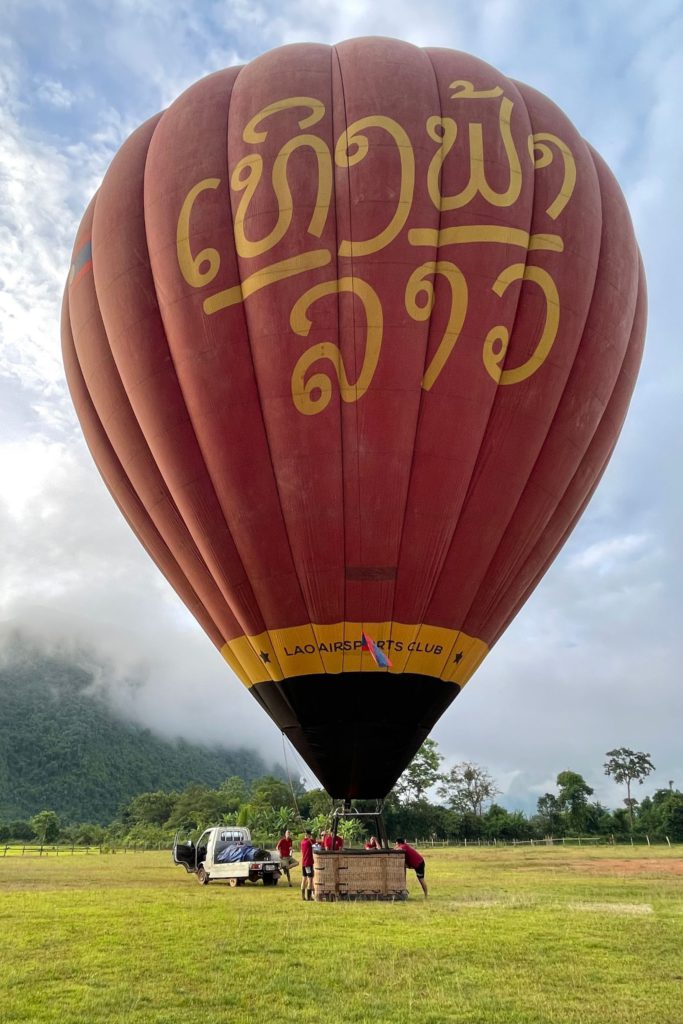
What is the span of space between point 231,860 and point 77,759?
144 m

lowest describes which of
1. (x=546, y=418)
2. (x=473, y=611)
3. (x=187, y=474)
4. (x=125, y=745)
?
(x=473, y=611)

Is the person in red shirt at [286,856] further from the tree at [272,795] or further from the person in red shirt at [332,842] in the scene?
the tree at [272,795]

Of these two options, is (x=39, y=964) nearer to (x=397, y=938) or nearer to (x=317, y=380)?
(x=397, y=938)

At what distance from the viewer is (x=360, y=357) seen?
1086 cm

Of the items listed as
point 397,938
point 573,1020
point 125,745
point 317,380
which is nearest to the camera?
point 573,1020

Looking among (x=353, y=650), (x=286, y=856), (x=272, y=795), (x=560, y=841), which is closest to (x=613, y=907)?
(x=353, y=650)

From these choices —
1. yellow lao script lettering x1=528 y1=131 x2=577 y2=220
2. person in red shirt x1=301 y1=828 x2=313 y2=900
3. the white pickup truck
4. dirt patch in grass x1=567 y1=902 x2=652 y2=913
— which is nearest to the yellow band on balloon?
person in red shirt x1=301 y1=828 x2=313 y2=900

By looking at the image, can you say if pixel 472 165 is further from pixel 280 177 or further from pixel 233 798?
pixel 233 798

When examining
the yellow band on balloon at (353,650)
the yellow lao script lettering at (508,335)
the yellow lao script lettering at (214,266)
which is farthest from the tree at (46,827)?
the yellow lao script lettering at (508,335)

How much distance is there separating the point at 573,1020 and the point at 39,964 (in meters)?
4.19

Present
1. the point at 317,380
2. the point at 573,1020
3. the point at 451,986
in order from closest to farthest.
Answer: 1. the point at 573,1020
2. the point at 451,986
3. the point at 317,380

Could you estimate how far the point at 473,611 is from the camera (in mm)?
11961

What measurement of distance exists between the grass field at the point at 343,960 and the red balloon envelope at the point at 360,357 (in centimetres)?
284

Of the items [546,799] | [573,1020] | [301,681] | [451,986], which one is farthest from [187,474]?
[546,799]
